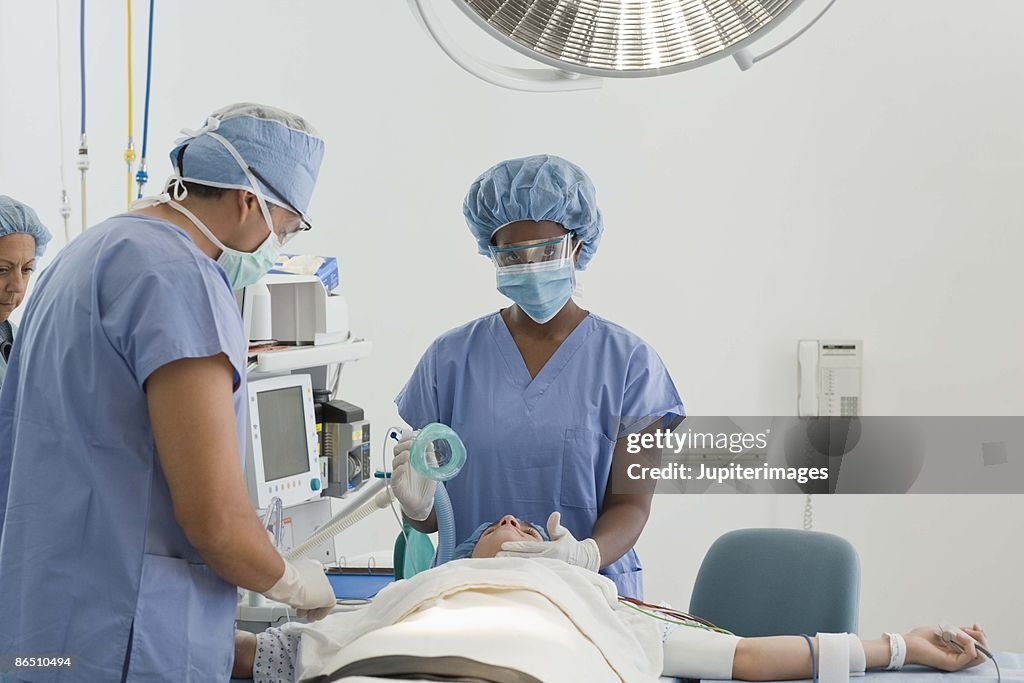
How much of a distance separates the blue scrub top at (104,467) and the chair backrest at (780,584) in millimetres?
1279

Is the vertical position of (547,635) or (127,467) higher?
(127,467)

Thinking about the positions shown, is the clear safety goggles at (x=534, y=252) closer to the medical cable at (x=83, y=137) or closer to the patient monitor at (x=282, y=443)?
the patient monitor at (x=282, y=443)

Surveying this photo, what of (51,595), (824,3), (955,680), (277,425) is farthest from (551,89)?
(277,425)

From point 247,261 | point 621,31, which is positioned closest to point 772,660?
point 247,261

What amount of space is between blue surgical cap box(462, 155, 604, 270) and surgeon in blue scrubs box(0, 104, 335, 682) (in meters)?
0.67

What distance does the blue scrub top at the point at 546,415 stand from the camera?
1.78 m

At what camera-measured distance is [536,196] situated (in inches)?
69.3

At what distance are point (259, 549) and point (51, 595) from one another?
0.77ft

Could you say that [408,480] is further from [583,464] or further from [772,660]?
[772,660]

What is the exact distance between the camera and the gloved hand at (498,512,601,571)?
1.64 metres

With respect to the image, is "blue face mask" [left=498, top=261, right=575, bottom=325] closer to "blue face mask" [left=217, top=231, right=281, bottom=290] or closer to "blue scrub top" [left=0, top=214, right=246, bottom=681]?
"blue face mask" [left=217, top=231, right=281, bottom=290]

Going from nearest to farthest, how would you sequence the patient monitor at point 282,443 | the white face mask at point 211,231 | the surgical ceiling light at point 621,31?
the surgical ceiling light at point 621,31 → the white face mask at point 211,231 → the patient monitor at point 282,443

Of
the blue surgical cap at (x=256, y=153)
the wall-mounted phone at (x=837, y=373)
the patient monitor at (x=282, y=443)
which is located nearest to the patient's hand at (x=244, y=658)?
the patient monitor at (x=282, y=443)

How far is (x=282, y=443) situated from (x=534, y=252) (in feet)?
2.29
